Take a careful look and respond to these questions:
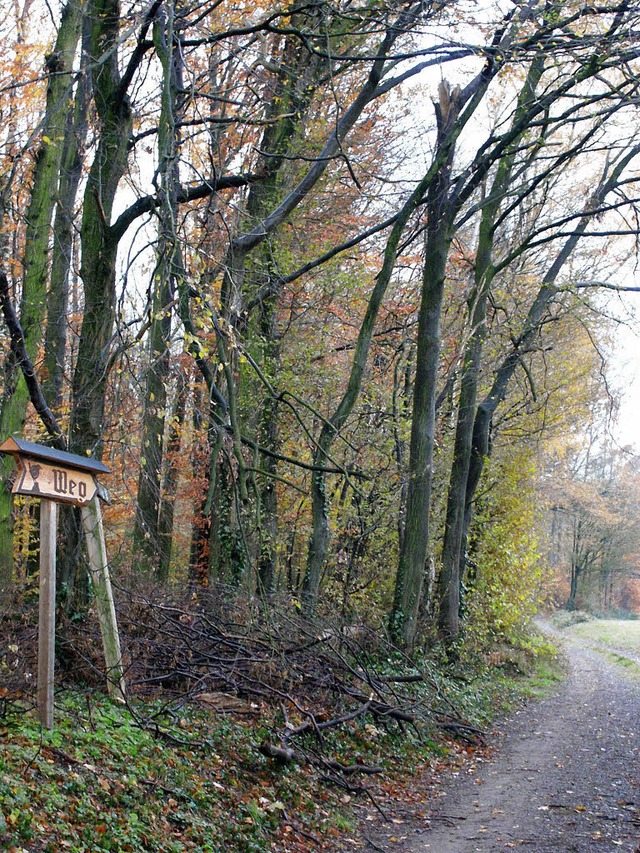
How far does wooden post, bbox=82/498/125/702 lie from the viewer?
292 inches

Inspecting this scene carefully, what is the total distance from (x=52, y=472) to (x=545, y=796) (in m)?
5.93

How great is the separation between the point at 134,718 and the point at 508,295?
13.1 metres

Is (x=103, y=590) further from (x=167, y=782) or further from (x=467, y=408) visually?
(x=467, y=408)

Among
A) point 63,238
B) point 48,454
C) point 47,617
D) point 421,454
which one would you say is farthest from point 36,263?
point 47,617

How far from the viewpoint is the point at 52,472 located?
6.54 metres

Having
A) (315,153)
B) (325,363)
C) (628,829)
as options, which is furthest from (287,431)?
(628,829)

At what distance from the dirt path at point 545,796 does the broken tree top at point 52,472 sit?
3837 mm

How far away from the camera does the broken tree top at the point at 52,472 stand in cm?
620

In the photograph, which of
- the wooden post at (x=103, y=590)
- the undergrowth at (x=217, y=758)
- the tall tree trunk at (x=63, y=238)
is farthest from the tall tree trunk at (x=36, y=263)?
the undergrowth at (x=217, y=758)

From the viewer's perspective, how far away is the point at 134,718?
7129 millimetres

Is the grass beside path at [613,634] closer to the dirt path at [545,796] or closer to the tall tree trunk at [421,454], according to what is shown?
the dirt path at [545,796]

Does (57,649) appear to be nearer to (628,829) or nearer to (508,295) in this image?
(628,829)

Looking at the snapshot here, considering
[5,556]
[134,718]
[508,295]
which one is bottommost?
[134,718]

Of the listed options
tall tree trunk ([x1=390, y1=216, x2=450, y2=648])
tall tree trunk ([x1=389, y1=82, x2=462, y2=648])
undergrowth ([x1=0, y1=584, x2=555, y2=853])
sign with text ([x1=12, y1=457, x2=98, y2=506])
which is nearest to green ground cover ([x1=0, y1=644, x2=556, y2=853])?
undergrowth ([x1=0, y1=584, x2=555, y2=853])
